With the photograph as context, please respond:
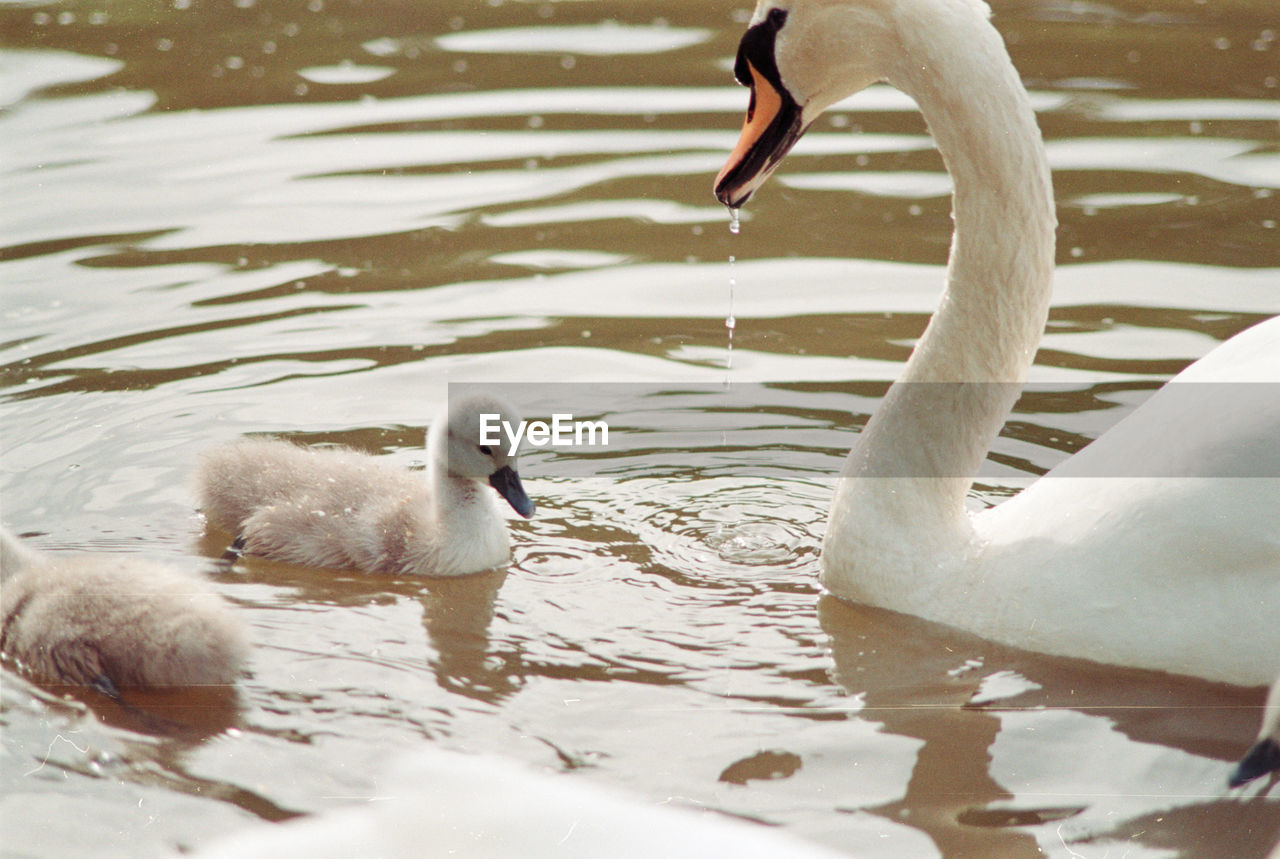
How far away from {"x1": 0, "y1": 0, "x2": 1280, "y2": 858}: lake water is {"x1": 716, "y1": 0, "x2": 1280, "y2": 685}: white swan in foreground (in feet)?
0.44

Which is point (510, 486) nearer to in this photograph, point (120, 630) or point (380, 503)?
point (380, 503)

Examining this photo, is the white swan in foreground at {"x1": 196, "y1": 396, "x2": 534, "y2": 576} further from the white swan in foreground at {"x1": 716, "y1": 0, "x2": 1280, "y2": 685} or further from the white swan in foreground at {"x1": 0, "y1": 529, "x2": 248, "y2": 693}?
the white swan in foreground at {"x1": 716, "y1": 0, "x2": 1280, "y2": 685}

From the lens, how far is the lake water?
10.3 feet

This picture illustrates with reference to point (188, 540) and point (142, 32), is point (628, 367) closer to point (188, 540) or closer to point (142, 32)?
point (188, 540)

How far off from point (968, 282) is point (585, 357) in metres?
1.74

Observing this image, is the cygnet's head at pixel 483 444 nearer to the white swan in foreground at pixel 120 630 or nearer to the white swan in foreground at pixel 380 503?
the white swan in foreground at pixel 380 503

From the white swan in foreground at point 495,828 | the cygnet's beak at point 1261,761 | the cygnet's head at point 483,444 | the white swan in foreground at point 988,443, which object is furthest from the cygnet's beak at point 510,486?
the white swan in foreground at point 495,828

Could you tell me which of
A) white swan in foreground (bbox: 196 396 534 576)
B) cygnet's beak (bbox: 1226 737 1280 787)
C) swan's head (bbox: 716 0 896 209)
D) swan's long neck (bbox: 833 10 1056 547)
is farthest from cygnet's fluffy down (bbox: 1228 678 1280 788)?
white swan in foreground (bbox: 196 396 534 576)

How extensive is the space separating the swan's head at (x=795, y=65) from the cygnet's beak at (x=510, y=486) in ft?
2.87

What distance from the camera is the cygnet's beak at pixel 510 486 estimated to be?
414 cm

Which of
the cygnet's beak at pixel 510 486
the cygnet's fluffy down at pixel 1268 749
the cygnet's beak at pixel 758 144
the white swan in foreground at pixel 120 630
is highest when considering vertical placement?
the cygnet's beak at pixel 758 144

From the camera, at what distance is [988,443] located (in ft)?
12.9

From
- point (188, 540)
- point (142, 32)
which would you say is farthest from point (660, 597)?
point (142, 32)

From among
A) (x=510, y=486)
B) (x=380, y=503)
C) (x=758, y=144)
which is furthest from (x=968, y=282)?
(x=380, y=503)
